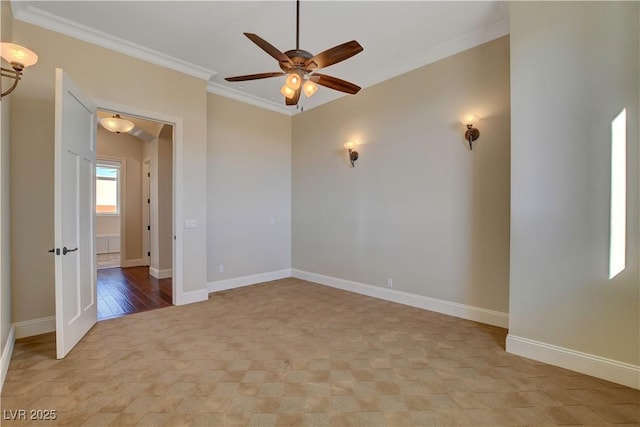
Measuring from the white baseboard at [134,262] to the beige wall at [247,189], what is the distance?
3304mm

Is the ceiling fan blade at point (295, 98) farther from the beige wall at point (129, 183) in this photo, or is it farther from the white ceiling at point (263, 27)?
the beige wall at point (129, 183)

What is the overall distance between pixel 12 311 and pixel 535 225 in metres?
5.09

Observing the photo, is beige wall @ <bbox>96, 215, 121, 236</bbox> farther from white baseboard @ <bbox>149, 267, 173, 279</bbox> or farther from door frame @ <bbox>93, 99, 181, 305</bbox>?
door frame @ <bbox>93, 99, 181, 305</bbox>

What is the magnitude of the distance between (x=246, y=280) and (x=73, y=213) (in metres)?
2.89

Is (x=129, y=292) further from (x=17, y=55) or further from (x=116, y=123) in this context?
(x=17, y=55)

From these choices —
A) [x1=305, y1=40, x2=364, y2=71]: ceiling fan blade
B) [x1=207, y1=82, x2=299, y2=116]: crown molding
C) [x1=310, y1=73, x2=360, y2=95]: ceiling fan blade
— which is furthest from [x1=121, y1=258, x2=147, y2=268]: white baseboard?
[x1=305, y1=40, x2=364, y2=71]: ceiling fan blade

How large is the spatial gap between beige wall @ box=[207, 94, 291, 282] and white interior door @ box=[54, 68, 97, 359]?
1729 millimetres

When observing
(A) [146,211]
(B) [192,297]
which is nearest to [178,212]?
(B) [192,297]

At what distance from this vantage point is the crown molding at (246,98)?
4789 millimetres

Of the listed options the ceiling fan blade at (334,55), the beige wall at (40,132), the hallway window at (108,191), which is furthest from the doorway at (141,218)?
the ceiling fan blade at (334,55)

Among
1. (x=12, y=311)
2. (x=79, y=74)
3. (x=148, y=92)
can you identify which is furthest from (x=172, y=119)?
(x=12, y=311)

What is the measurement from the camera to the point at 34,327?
10.1ft

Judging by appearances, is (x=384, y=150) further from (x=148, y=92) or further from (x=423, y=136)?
(x=148, y=92)

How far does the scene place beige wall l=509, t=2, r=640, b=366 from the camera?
2.25 metres
